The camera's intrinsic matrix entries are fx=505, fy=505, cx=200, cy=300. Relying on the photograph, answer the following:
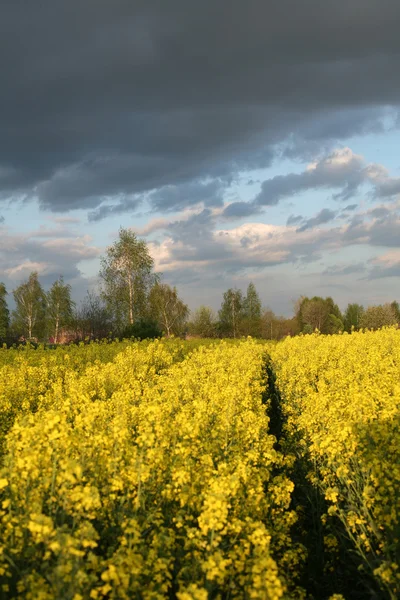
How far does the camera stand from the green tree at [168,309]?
6081 cm

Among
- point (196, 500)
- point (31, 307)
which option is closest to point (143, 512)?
point (196, 500)

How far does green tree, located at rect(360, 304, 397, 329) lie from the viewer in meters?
74.1

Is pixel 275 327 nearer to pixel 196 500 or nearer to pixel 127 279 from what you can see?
pixel 127 279

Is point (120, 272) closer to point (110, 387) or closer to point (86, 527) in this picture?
point (110, 387)

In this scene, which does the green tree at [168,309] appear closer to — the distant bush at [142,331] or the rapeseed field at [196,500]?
the distant bush at [142,331]

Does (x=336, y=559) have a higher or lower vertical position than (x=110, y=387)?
lower

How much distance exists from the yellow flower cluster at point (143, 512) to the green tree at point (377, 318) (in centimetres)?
6931

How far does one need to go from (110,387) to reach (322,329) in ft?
225

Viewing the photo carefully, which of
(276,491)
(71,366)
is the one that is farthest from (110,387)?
(276,491)

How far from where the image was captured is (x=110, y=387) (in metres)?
13.6

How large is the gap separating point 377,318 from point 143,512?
74.7 m

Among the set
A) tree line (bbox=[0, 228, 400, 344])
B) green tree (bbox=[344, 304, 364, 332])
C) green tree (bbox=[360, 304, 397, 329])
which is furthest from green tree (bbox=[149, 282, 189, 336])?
green tree (bbox=[344, 304, 364, 332])

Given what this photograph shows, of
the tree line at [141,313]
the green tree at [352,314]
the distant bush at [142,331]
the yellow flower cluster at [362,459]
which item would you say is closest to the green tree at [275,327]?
the tree line at [141,313]

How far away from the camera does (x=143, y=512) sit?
224 inches
